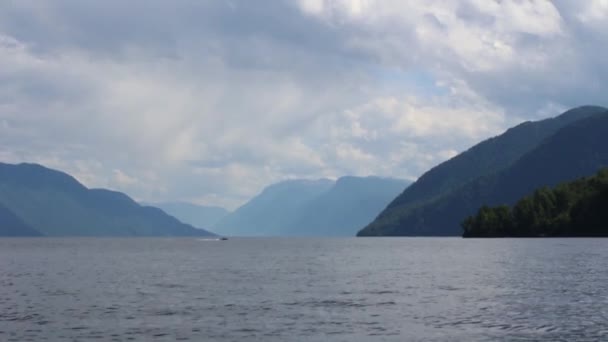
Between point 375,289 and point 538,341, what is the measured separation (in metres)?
39.0

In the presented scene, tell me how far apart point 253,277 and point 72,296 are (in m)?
33.4

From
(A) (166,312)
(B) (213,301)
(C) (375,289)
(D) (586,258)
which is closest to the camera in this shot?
(A) (166,312)

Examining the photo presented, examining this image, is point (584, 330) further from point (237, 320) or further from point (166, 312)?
point (166, 312)

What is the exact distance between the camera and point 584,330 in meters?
50.9

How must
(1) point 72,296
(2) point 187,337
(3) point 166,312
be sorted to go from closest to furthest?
(2) point 187,337
(3) point 166,312
(1) point 72,296

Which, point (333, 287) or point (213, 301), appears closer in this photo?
point (213, 301)

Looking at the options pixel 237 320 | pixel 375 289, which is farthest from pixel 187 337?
pixel 375 289

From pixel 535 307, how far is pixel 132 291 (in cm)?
4574

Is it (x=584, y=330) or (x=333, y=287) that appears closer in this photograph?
(x=584, y=330)

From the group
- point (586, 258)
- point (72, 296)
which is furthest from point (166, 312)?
point (586, 258)

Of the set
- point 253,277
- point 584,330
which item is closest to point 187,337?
point 584,330

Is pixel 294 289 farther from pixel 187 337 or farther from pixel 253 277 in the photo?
pixel 187 337

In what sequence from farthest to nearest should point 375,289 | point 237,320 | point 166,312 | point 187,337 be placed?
point 375,289 → point 166,312 → point 237,320 → point 187,337

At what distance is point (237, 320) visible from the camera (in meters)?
58.9
